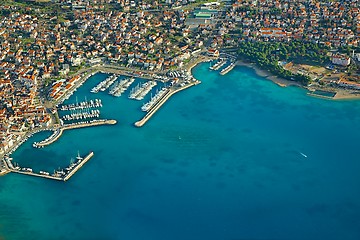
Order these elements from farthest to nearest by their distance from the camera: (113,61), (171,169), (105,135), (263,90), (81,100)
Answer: (113,61) < (263,90) < (81,100) < (105,135) < (171,169)

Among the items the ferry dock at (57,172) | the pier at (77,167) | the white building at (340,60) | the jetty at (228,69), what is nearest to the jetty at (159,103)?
the jetty at (228,69)

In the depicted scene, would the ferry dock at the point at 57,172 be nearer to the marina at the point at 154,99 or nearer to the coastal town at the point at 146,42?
the coastal town at the point at 146,42

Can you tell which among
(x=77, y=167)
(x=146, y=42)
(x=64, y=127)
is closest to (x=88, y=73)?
(x=146, y=42)

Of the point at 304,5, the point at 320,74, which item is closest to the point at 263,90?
the point at 320,74

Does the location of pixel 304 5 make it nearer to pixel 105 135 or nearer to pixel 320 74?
pixel 320 74

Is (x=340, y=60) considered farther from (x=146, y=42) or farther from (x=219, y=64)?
(x=146, y=42)

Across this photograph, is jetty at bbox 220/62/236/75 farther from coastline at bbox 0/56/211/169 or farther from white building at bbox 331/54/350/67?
white building at bbox 331/54/350/67

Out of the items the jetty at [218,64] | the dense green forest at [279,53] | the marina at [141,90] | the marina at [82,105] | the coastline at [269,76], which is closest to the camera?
the marina at [82,105]

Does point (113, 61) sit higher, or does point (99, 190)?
point (113, 61)
